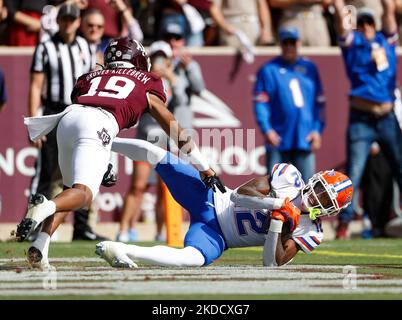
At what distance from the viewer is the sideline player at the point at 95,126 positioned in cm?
620

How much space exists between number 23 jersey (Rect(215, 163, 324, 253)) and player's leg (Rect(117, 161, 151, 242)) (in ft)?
11.6

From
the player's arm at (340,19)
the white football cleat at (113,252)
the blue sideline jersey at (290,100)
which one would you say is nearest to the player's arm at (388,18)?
the player's arm at (340,19)

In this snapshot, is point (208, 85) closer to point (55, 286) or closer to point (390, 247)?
point (390, 247)

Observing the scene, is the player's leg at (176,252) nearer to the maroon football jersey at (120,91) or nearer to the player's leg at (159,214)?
the maroon football jersey at (120,91)

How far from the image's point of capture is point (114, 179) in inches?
275

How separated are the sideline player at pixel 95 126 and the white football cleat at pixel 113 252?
0.30 m

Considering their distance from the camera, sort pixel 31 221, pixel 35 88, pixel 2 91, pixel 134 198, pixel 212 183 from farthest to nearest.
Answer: pixel 2 91 < pixel 134 198 < pixel 35 88 < pixel 212 183 < pixel 31 221

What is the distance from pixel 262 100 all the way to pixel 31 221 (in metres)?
5.20

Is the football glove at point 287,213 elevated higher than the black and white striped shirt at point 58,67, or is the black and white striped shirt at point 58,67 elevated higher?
the black and white striped shirt at point 58,67

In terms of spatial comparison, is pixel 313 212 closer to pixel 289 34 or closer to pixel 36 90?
pixel 36 90

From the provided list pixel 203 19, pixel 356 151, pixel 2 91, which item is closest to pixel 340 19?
pixel 356 151

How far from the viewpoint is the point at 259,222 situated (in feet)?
21.8

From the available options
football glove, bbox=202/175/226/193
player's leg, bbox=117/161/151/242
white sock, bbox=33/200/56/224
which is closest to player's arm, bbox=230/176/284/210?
football glove, bbox=202/175/226/193

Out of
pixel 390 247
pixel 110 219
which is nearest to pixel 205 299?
pixel 390 247
